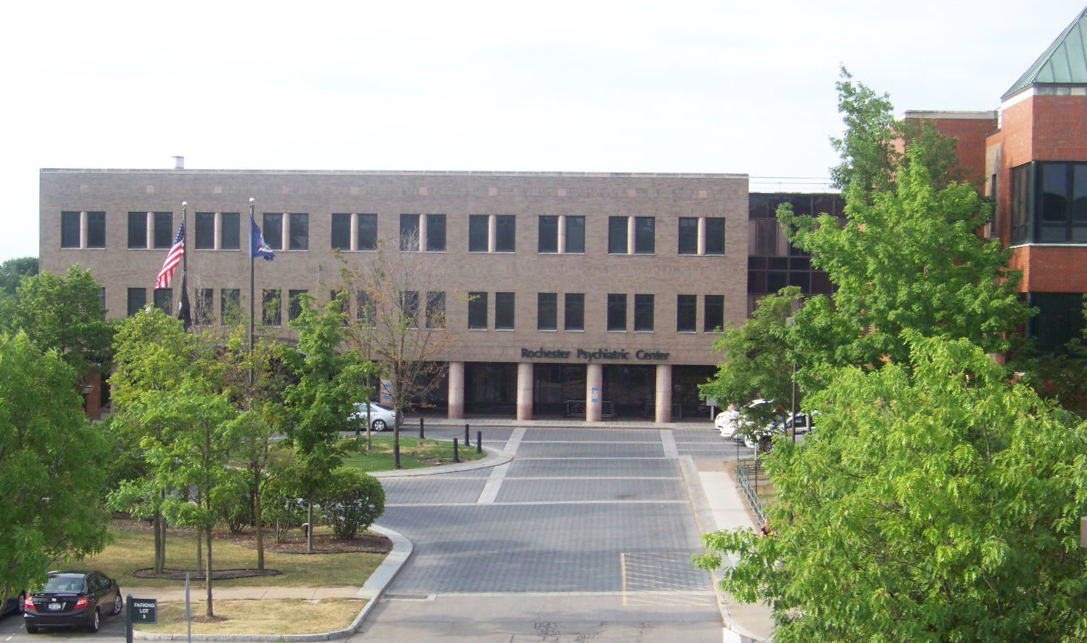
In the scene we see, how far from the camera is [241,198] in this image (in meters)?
54.9

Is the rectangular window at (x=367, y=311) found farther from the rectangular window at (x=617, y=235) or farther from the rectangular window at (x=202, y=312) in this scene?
the rectangular window at (x=617, y=235)

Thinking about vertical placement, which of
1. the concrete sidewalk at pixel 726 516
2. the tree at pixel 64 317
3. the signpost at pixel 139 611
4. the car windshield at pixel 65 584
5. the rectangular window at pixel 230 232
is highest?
the rectangular window at pixel 230 232

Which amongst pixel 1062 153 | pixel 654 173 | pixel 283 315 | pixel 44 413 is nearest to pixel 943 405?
pixel 44 413

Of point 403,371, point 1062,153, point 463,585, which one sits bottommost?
point 463,585

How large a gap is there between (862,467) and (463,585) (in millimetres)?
14102

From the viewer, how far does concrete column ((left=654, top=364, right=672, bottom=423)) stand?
54.8m

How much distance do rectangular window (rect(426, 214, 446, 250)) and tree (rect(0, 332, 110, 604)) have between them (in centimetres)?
3575

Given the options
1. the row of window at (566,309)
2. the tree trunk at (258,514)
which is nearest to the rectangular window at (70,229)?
the row of window at (566,309)

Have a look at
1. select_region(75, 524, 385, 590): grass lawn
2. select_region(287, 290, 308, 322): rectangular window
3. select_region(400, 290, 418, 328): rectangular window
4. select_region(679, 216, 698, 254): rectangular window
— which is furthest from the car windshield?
select_region(679, 216, 698, 254): rectangular window

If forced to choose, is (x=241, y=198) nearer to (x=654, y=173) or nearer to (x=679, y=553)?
(x=654, y=173)

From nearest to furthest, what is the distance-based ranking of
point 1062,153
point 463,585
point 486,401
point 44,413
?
1. point 44,413
2. point 463,585
3. point 1062,153
4. point 486,401

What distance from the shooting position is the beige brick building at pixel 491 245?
5425 centimetres

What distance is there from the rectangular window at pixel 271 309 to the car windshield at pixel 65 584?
2212 centimetres

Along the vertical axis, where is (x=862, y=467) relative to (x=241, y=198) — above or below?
below
